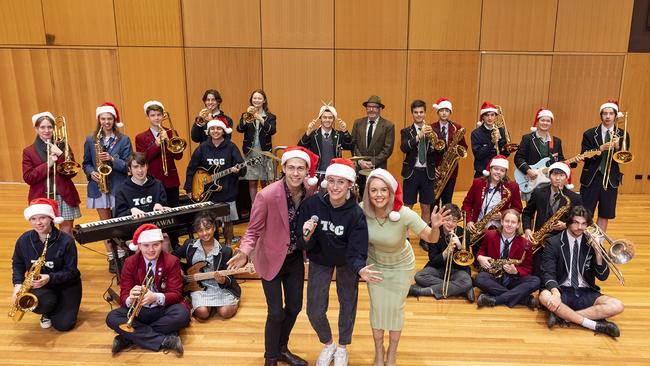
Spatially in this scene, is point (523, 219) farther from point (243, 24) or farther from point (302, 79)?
point (243, 24)

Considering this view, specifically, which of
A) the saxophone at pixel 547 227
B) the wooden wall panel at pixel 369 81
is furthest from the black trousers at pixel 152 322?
the wooden wall panel at pixel 369 81

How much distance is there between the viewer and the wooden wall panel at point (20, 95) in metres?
7.94

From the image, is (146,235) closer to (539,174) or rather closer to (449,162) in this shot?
(449,162)

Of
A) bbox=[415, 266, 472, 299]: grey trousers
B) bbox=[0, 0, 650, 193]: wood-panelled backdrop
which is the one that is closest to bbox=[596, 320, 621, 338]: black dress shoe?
bbox=[415, 266, 472, 299]: grey trousers

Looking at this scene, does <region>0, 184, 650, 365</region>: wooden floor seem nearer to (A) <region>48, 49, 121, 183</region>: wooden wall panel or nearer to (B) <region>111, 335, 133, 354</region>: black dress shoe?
(B) <region>111, 335, 133, 354</region>: black dress shoe

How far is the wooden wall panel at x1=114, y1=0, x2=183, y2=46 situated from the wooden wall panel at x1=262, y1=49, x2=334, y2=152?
1516 mm

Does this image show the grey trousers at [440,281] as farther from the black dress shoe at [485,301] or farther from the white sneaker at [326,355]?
the white sneaker at [326,355]

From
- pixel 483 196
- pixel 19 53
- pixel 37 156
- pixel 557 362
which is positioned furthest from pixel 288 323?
pixel 19 53

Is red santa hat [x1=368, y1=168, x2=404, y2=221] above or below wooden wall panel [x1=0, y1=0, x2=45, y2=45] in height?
below

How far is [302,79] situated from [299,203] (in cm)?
509

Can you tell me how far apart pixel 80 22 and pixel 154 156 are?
4.11 meters

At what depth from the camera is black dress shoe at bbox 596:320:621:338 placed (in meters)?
3.87

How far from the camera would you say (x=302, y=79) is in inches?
Result: 310

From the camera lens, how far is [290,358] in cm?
347
